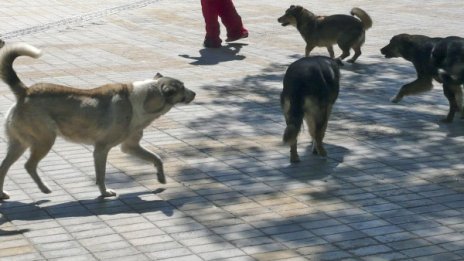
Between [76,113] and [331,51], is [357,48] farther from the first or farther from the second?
[76,113]

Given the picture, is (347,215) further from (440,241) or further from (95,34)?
(95,34)

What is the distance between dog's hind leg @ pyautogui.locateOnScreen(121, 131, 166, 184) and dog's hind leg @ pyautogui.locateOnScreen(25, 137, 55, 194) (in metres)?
0.75

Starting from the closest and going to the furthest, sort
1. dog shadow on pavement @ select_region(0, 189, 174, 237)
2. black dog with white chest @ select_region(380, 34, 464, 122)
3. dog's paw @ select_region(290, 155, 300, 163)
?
dog shadow on pavement @ select_region(0, 189, 174, 237)
dog's paw @ select_region(290, 155, 300, 163)
black dog with white chest @ select_region(380, 34, 464, 122)

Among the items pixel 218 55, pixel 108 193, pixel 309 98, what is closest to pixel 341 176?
pixel 309 98

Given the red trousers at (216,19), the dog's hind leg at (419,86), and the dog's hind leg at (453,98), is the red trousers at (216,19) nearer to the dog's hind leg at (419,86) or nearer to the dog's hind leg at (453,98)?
the dog's hind leg at (419,86)

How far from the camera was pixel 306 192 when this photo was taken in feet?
27.8

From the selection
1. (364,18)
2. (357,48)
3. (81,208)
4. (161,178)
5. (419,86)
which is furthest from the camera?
(364,18)

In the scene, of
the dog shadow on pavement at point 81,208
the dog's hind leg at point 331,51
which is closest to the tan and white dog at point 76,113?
the dog shadow on pavement at point 81,208

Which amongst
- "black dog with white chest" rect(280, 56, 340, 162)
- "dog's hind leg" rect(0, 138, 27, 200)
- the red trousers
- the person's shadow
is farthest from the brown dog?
"dog's hind leg" rect(0, 138, 27, 200)

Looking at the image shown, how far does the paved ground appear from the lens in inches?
283

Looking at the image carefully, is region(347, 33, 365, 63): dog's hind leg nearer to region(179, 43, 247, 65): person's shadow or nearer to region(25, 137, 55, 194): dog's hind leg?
region(179, 43, 247, 65): person's shadow

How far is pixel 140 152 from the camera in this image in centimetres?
875

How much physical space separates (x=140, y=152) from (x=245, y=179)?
3.17 ft

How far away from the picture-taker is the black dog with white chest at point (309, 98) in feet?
30.3
